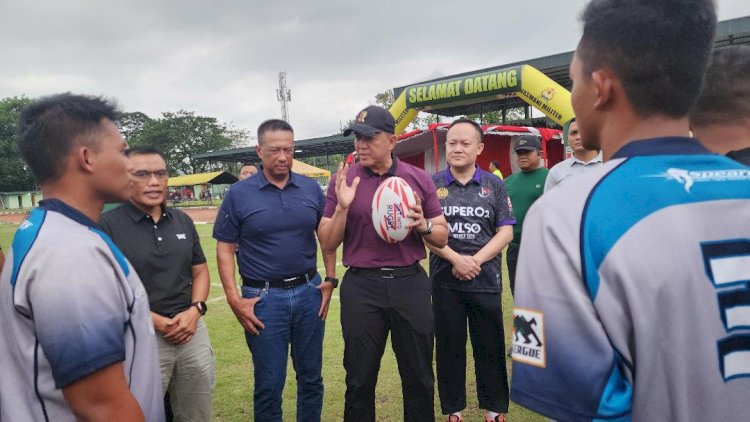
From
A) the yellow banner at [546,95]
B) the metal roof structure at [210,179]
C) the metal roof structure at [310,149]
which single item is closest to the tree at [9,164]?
the metal roof structure at [210,179]

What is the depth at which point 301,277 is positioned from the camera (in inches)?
139

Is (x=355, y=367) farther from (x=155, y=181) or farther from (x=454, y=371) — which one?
(x=155, y=181)

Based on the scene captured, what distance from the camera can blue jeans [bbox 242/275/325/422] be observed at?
3.30 metres

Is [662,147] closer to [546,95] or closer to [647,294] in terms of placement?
[647,294]

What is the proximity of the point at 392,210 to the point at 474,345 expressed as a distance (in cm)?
162

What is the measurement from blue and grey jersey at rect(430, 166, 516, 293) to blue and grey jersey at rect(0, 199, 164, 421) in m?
2.69

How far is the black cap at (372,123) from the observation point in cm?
324

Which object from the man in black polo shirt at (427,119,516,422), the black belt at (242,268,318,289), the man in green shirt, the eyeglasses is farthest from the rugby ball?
the man in green shirt

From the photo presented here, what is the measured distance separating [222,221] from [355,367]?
1501 millimetres

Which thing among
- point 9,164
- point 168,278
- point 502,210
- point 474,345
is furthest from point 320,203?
point 9,164

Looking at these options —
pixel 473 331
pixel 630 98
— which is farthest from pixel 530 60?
pixel 630 98

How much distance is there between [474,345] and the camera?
12.9 ft

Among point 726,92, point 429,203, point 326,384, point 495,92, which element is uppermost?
point 495,92

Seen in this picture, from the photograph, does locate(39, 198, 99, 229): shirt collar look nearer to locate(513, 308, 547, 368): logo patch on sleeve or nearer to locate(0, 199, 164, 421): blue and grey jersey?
locate(0, 199, 164, 421): blue and grey jersey
